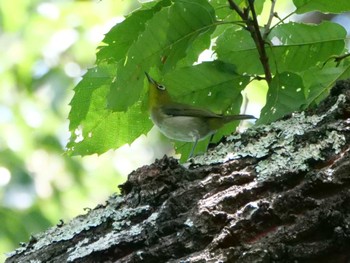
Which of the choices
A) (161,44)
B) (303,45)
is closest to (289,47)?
(303,45)

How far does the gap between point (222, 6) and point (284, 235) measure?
1.18 m

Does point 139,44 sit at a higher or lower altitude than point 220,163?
higher

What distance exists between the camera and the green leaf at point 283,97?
81.4 inches

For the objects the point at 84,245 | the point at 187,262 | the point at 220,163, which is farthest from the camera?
the point at 220,163

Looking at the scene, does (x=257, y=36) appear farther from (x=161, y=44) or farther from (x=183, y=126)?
(x=183, y=126)

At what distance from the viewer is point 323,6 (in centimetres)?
226

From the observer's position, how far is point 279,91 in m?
2.11

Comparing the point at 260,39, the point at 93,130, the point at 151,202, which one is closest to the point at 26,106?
the point at 93,130

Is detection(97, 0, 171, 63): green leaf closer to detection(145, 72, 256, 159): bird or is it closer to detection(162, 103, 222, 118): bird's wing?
detection(145, 72, 256, 159): bird

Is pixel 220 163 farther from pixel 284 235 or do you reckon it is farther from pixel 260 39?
pixel 260 39

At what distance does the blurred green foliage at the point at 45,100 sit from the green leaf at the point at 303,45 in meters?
3.62

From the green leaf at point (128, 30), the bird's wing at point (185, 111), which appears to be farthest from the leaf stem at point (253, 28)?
the bird's wing at point (185, 111)

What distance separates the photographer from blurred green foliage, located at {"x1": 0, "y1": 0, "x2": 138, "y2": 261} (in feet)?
20.2

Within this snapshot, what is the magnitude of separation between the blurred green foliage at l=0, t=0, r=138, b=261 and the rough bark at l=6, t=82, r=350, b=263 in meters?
4.01
